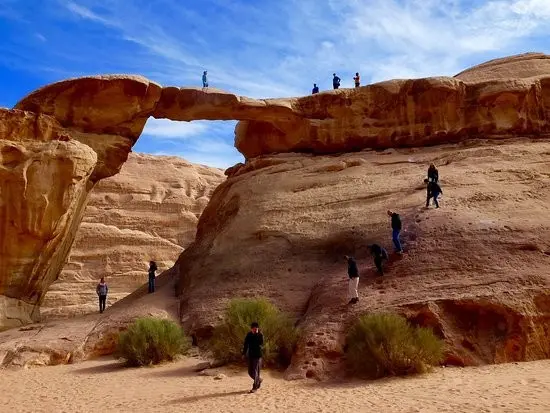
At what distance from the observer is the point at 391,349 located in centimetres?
1102

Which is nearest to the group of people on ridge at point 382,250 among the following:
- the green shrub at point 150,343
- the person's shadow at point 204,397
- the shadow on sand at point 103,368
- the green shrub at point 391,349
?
the green shrub at point 391,349

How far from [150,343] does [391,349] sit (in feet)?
20.5

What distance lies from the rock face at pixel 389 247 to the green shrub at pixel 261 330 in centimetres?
50

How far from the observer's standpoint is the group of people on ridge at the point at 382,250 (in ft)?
45.0

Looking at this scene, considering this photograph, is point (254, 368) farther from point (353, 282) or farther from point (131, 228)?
point (131, 228)

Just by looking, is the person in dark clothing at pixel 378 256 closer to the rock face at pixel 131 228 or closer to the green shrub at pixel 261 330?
the green shrub at pixel 261 330

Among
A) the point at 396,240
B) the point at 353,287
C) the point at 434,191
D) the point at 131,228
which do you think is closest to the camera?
the point at 353,287

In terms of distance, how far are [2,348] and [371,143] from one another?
15.0m

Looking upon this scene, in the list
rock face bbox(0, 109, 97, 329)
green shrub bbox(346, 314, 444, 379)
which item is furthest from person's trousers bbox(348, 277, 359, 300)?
rock face bbox(0, 109, 97, 329)

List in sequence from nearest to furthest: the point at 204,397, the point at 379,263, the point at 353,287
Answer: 1. the point at 204,397
2. the point at 353,287
3. the point at 379,263

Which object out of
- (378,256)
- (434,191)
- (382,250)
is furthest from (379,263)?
(434,191)

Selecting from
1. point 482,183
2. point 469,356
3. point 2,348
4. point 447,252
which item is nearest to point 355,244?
point 447,252

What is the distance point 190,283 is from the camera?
746 inches

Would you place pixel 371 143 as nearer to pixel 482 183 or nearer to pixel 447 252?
pixel 482 183
